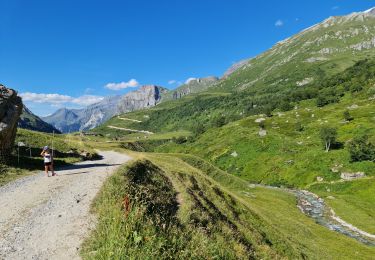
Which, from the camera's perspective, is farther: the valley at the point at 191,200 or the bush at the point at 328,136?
the bush at the point at 328,136

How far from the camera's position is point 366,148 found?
117m

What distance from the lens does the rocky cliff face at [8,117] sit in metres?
40.8

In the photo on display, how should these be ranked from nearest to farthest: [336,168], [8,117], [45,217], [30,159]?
[45,217] < [8,117] < [30,159] < [336,168]

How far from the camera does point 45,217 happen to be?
20.8 metres

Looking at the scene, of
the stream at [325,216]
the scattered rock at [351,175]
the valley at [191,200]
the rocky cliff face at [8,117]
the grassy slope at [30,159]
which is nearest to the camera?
the valley at [191,200]

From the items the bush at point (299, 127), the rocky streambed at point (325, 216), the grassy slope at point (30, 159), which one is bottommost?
the rocky streambed at point (325, 216)

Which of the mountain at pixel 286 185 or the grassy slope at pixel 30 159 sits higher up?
the grassy slope at pixel 30 159

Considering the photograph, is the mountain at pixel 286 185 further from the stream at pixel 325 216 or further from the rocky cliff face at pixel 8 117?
the rocky cliff face at pixel 8 117

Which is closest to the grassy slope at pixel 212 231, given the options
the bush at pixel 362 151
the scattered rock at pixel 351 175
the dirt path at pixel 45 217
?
the dirt path at pixel 45 217

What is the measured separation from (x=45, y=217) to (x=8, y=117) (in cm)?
2709

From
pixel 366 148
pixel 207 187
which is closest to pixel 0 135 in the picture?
pixel 207 187

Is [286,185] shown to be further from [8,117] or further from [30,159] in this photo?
[8,117]

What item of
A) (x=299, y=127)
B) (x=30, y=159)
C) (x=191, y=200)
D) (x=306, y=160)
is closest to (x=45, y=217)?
(x=191, y=200)

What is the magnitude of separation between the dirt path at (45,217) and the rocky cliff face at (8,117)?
1130 cm
